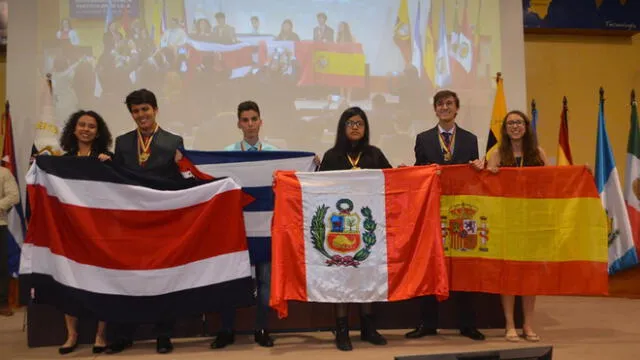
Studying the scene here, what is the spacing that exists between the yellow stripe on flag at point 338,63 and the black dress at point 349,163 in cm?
196

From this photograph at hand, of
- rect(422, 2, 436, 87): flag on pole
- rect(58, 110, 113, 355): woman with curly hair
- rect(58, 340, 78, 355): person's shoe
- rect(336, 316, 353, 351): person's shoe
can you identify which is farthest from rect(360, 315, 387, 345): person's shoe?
rect(422, 2, 436, 87): flag on pole

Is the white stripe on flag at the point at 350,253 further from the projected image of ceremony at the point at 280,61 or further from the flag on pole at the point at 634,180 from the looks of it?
the flag on pole at the point at 634,180

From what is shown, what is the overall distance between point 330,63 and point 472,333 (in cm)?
297

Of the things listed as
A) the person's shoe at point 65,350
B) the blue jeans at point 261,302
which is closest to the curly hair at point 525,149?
the blue jeans at point 261,302

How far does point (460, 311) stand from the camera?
12.3ft

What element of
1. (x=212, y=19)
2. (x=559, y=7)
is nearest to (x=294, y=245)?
(x=212, y=19)

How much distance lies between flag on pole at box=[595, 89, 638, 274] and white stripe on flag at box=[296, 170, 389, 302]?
2.90 m

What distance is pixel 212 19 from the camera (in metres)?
5.34

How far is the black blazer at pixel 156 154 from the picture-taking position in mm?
3525

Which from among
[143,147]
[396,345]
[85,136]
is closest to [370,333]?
[396,345]

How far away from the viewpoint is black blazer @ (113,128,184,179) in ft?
11.6

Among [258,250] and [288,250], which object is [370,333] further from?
[258,250]

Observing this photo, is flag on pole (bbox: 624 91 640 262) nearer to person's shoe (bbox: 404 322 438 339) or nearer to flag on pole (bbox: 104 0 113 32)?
person's shoe (bbox: 404 322 438 339)

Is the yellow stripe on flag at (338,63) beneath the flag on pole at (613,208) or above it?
above
